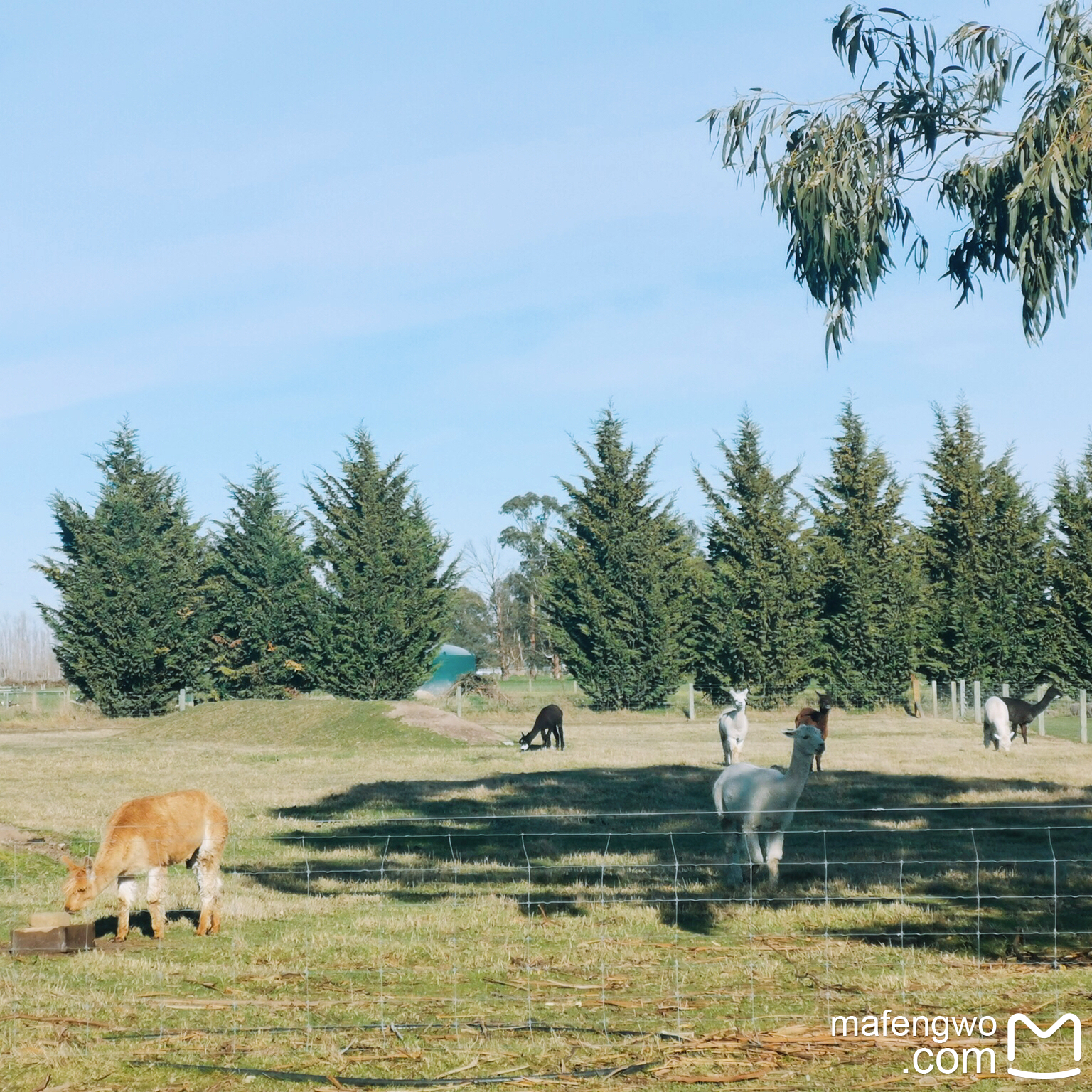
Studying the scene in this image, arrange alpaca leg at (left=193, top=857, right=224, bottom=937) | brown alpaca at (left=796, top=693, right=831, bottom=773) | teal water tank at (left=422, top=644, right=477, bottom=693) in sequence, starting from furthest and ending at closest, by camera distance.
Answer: teal water tank at (left=422, top=644, right=477, bottom=693)
brown alpaca at (left=796, top=693, right=831, bottom=773)
alpaca leg at (left=193, top=857, right=224, bottom=937)

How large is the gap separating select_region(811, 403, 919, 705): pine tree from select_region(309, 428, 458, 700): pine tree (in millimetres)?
12721

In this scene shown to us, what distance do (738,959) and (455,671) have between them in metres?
58.2

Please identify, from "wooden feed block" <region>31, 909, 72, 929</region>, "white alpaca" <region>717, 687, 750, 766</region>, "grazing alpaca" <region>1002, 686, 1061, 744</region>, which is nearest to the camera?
"wooden feed block" <region>31, 909, 72, 929</region>

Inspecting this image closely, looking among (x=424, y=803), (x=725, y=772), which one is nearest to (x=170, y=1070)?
(x=725, y=772)

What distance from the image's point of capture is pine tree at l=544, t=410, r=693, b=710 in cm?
4191

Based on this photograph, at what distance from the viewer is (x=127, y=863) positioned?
1021 centimetres

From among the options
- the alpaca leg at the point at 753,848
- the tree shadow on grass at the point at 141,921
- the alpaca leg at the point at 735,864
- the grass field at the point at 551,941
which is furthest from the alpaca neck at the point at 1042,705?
the tree shadow on grass at the point at 141,921

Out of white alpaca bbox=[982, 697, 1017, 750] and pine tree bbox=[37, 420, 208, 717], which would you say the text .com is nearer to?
white alpaca bbox=[982, 697, 1017, 750]

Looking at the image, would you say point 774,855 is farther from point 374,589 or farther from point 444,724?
point 374,589

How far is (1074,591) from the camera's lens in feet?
127

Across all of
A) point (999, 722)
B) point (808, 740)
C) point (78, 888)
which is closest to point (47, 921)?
point (78, 888)

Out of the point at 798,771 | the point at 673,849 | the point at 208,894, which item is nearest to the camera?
the point at 208,894

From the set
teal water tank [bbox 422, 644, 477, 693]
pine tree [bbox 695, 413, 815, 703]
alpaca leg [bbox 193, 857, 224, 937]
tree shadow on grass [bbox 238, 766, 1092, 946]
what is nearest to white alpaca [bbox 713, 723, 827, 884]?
tree shadow on grass [bbox 238, 766, 1092, 946]

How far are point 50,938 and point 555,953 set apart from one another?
12.8ft
